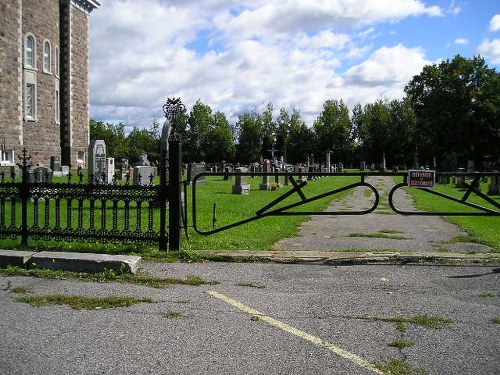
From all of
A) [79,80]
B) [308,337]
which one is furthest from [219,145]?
[308,337]

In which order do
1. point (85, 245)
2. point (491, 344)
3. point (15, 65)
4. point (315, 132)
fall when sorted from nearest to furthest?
point (491, 344)
point (85, 245)
point (15, 65)
point (315, 132)

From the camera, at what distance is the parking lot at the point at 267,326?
3.77m

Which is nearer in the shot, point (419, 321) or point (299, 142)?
point (419, 321)

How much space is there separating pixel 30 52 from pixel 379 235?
3297 cm

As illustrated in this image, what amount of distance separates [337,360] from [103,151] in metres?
18.5

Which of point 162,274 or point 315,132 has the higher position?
point 315,132

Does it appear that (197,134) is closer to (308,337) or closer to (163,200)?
(163,200)

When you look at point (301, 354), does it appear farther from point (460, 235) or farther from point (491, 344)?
point (460, 235)

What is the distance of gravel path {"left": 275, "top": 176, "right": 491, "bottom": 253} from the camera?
30.2 ft

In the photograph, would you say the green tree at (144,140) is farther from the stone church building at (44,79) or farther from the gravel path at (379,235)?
the gravel path at (379,235)

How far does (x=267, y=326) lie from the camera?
460cm

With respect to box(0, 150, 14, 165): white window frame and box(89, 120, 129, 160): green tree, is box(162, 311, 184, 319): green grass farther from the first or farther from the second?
box(89, 120, 129, 160): green tree

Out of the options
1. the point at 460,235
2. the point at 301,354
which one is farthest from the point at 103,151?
the point at 301,354

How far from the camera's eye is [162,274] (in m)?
6.62
